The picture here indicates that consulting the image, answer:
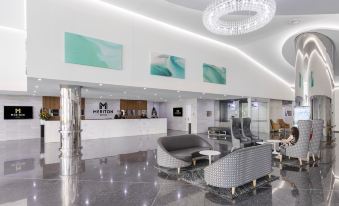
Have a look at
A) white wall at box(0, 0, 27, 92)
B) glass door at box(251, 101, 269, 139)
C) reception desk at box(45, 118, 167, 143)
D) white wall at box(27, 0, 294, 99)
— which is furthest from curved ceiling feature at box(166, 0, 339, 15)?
glass door at box(251, 101, 269, 139)

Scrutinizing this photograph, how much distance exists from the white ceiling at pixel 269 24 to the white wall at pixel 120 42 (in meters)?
0.43

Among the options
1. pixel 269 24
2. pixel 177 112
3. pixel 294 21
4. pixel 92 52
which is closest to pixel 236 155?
pixel 92 52

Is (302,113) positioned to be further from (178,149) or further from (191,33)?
(191,33)

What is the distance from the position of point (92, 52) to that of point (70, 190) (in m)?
3.79

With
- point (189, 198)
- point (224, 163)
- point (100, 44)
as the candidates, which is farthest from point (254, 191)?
point (100, 44)

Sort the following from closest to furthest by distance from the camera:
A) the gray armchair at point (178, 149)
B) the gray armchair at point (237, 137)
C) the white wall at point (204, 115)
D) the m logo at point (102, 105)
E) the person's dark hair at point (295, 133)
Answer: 1. the gray armchair at point (178, 149)
2. the person's dark hair at point (295, 133)
3. the gray armchair at point (237, 137)
4. the white wall at point (204, 115)
5. the m logo at point (102, 105)

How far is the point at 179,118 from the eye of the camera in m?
15.4

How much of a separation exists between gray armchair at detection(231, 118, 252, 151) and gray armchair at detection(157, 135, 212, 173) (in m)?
2.34

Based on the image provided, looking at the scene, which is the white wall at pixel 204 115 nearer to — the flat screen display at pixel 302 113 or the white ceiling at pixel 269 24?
the white ceiling at pixel 269 24

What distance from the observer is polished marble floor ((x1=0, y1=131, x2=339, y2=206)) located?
3418 mm

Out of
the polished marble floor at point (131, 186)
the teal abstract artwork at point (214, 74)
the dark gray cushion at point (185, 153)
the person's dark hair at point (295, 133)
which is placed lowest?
the polished marble floor at point (131, 186)

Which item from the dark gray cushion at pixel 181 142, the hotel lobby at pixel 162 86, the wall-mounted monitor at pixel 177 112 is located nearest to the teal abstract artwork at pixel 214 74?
the hotel lobby at pixel 162 86

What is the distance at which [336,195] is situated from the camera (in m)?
3.63

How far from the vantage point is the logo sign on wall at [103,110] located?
1403cm
